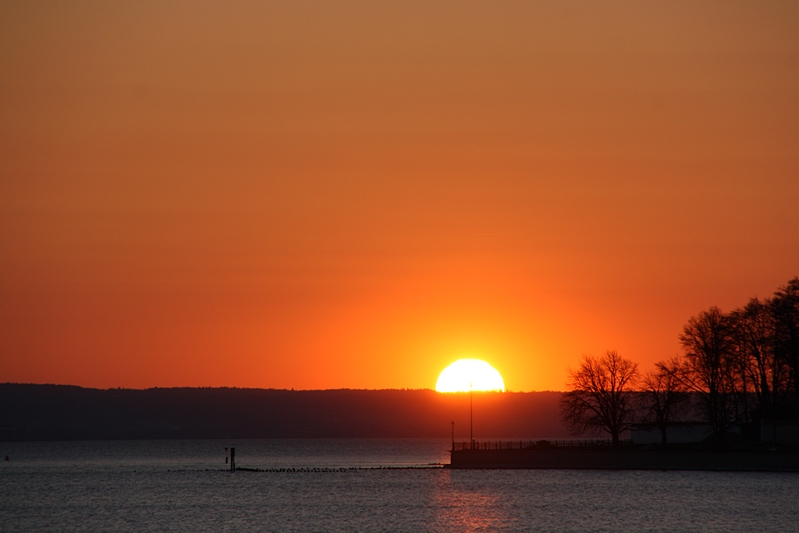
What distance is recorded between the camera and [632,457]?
124562 mm

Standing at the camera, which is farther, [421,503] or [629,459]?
[629,459]

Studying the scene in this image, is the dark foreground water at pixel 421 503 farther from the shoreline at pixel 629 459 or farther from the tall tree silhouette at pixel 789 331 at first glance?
the tall tree silhouette at pixel 789 331

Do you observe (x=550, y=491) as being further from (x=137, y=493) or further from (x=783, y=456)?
(x=137, y=493)

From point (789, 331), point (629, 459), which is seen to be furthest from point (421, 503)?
point (789, 331)

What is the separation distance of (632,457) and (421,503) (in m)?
35.7

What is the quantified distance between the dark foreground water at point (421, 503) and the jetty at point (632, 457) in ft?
4.68

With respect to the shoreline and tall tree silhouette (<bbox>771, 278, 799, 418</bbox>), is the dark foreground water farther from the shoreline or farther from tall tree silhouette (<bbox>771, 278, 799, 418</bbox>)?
tall tree silhouette (<bbox>771, 278, 799, 418</bbox>)

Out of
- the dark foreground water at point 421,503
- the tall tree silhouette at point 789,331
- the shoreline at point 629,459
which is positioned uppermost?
the tall tree silhouette at point 789,331

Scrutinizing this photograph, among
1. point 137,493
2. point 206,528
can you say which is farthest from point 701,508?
point 137,493

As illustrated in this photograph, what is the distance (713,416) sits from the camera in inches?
4855

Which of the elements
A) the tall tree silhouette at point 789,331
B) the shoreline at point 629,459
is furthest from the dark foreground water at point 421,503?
the tall tree silhouette at point 789,331

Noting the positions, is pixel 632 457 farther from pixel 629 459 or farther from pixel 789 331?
pixel 789 331

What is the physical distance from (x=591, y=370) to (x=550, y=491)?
99.6 feet

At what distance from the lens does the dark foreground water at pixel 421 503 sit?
82500 millimetres
